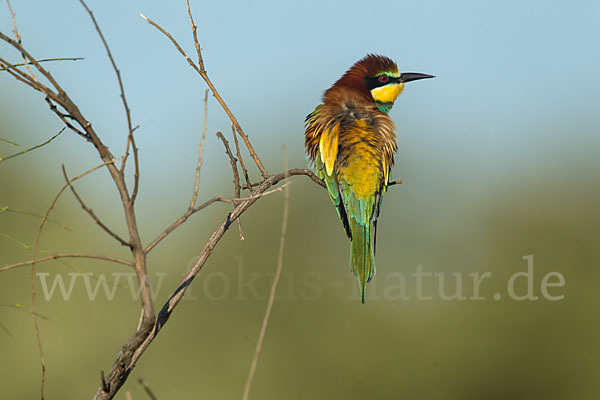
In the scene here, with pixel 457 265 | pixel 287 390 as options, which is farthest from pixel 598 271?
pixel 287 390

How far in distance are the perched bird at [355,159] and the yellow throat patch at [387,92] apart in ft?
0.99

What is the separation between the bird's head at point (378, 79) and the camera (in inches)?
159

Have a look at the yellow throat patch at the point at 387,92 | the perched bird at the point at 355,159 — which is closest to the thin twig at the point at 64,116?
the perched bird at the point at 355,159

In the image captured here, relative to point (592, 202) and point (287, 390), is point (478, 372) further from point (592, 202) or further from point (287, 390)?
point (592, 202)

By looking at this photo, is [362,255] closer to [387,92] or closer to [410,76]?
[387,92]

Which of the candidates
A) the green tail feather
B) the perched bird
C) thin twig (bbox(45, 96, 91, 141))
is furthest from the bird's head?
thin twig (bbox(45, 96, 91, 141))

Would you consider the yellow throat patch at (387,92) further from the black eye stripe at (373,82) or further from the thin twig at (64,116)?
the thin twig at (64,116)

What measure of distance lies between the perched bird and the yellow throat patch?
0.99ft

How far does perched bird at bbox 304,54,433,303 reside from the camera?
128 inches

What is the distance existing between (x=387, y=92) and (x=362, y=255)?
4.16ft

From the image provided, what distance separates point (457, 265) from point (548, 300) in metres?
3.34

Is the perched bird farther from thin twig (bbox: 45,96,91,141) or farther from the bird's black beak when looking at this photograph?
thin twig (bbox: 45,96,91,141)

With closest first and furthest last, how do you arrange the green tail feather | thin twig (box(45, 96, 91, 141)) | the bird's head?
thin twig (box(45, 96, 91, 141)) → the green tail feather → the bird's head

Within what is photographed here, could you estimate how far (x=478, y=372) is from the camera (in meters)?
14.1
